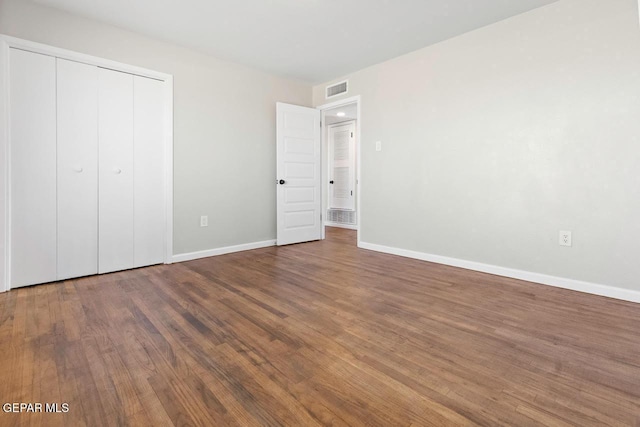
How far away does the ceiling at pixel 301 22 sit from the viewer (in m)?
2.73

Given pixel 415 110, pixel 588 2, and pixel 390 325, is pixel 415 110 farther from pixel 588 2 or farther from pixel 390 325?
pixel 390 325

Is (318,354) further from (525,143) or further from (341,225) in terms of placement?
(341,225)

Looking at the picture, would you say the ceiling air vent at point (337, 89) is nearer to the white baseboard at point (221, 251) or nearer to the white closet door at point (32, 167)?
the white baseboard at point (221, 251)

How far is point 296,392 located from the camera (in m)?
1.34

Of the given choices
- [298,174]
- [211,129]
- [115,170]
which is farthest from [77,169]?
[298,174]

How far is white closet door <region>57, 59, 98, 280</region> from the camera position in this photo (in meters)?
2.88

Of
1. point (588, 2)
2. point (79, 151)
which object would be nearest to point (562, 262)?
point (588, 2)

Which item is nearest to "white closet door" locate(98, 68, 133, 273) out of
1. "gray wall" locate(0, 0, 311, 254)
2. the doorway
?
"gray wall" locate(0, 0, 311, 254)

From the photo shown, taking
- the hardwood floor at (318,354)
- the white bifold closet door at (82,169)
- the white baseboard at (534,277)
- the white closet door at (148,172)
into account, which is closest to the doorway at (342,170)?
the white baseboard at (534,277)

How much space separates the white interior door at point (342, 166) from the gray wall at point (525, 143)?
8.51 ft

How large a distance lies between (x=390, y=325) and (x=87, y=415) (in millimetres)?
1557

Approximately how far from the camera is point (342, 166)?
6.96m

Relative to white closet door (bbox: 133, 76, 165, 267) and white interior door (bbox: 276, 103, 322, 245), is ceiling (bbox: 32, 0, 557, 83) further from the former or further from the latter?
white interior door (bbox: 276, 103, 322, 245)

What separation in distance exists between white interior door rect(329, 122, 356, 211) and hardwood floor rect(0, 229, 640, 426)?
4094mm
